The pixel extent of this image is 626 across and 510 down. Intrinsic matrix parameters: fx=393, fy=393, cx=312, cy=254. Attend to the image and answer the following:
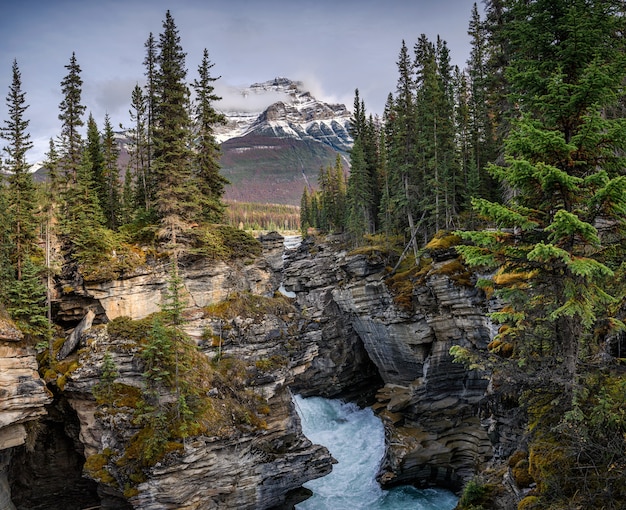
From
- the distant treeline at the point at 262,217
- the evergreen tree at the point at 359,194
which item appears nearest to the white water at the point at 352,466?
the evergreen tree at the point at 359,194

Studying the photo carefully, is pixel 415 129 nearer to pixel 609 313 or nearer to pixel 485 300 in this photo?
pixel 485 300

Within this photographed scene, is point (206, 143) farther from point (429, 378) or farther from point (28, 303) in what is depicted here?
point (429, 378)

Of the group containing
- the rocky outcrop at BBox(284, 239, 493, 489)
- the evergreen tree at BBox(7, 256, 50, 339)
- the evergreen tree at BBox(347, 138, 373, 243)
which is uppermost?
the evergreen tree at BBox(347, 138, 373, 243)

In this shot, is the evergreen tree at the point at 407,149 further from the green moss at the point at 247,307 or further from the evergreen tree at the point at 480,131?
the green moss at the point at 247,307

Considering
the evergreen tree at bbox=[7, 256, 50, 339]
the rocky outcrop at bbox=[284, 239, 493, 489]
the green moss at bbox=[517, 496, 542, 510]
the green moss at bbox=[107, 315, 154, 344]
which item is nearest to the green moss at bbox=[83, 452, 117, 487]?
the green moss at bbox=[107, 315, 154, 344]

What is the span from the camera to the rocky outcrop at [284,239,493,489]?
91.4ft

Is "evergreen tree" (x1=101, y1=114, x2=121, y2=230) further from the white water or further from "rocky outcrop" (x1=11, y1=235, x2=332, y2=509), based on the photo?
the white water

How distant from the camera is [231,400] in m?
23.1

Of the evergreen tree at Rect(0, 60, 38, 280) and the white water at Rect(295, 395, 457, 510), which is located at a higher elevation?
the evergreen tree at Rect(0, 60, 38, 280)

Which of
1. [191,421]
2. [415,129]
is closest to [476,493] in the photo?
[191,421]

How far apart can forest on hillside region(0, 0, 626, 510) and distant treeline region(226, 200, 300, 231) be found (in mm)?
96613

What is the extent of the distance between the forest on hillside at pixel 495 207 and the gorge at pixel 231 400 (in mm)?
1754

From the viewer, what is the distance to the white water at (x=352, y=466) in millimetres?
27062

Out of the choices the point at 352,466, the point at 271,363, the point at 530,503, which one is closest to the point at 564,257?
the point at 530,503
